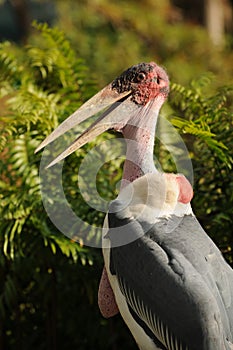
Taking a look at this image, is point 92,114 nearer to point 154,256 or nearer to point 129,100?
point 129,100

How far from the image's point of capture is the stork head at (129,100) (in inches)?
157

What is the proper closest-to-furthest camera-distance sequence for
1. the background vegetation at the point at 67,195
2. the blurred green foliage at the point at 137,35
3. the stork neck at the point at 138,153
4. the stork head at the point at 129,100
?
the stork neck at the point at 138,153 → the stork head at the point at 129,100 → the background vegetation at the point at 67,195 → the blurred green foliage at the point at 137,35

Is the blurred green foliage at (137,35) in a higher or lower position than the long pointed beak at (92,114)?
higher

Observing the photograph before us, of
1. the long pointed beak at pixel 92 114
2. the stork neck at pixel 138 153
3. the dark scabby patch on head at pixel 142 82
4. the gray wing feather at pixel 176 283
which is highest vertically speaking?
the dark scabby patch on head at pixel 142 82

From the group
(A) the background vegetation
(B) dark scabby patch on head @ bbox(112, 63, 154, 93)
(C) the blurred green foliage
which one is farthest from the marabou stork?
(C) the blurred green foliage

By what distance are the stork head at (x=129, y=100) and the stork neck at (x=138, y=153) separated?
40mm

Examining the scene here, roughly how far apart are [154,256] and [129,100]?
0.88 m

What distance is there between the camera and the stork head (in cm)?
398

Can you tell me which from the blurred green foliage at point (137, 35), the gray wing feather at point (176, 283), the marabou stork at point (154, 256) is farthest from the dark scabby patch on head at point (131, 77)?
the blurred green foliage at point (137, 35)

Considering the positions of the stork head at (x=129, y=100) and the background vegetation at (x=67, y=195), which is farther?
the background vegetation at (x=67, y=195)

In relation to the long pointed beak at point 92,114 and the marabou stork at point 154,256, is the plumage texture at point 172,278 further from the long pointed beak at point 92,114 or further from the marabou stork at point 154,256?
the long pointed beak at point 92,114

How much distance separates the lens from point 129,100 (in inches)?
157

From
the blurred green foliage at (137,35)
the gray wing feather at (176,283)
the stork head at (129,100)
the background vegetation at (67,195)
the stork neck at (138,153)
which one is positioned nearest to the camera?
the gray wing feather at (176,283)

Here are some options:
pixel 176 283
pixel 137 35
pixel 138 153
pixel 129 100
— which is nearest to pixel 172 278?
pixel 176 283
